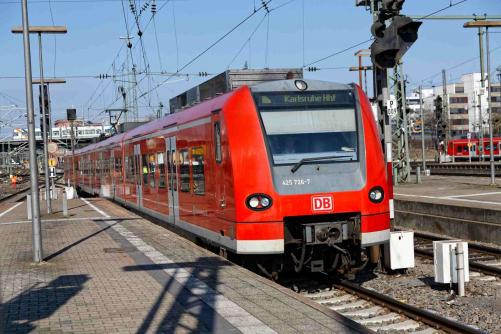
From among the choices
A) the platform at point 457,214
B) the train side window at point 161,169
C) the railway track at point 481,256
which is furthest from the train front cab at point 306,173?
the platform at point 457,214

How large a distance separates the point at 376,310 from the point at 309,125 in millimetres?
2821

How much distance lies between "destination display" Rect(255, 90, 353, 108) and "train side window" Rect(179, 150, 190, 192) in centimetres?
311

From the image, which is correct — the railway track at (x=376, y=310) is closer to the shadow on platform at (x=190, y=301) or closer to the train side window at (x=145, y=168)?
the shadow on platform at (x=190, y=301)

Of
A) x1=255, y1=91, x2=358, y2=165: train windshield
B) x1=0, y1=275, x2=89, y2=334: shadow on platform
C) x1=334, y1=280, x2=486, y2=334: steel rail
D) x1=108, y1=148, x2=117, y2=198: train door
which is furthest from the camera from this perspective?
x1=108, y1=148, x2=117, y2=198: train door

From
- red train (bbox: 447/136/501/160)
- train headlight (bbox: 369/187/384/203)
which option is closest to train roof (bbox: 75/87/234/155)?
train headlight (bbox: 369/187/384/203)

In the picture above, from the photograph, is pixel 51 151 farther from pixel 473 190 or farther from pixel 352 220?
pixel 352 220

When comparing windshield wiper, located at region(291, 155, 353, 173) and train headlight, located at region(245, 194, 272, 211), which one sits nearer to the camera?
train headlight, located at region(245, 194, 272, 211)

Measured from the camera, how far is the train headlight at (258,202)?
31.4 feet

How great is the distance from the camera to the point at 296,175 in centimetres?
977

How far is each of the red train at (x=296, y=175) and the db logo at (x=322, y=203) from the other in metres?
0.01

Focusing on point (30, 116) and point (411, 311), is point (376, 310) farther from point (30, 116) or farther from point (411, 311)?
point (30, 116)

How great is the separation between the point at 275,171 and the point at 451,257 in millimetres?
2981

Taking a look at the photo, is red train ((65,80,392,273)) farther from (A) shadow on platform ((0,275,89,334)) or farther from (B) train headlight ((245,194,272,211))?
(A) shadow on platform ((0,275,89,334))

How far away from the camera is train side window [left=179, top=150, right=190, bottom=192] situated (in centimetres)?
1298
